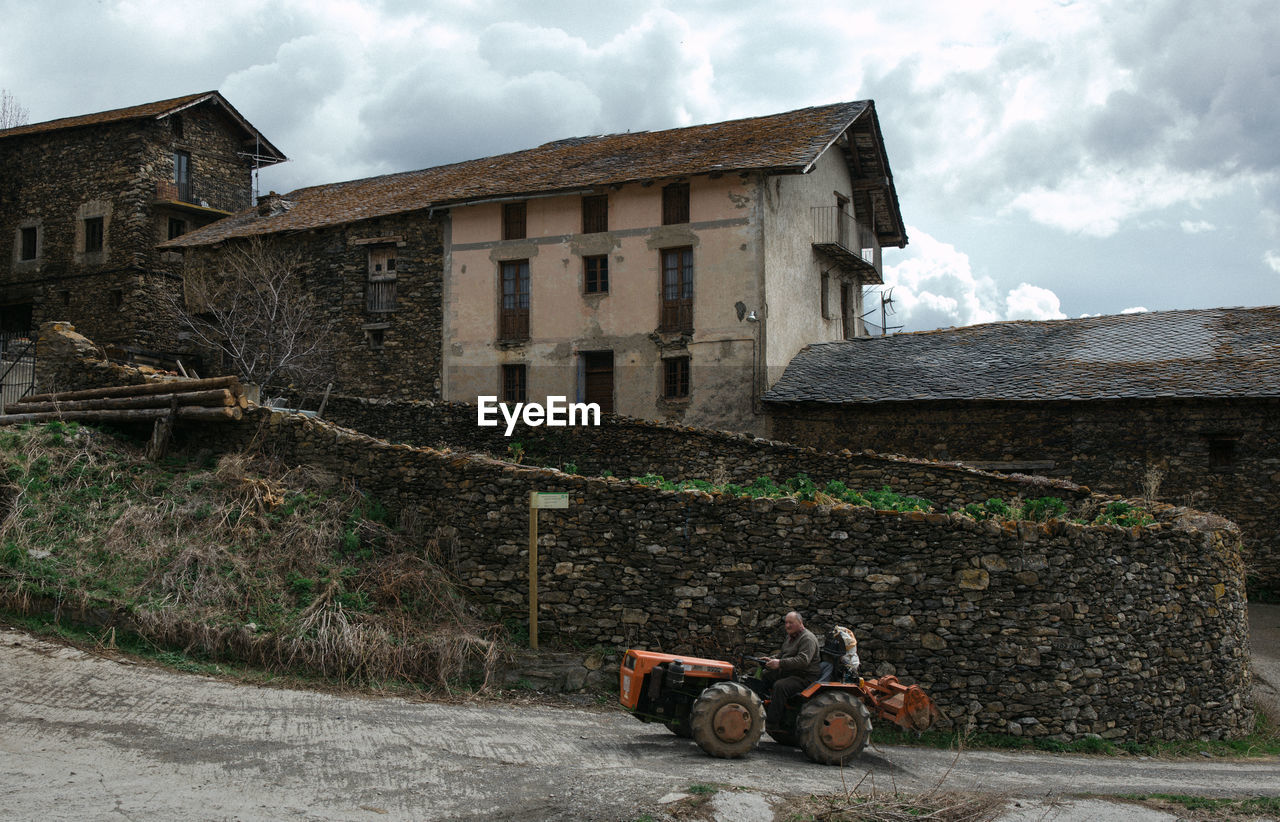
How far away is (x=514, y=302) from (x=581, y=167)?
12.9ft

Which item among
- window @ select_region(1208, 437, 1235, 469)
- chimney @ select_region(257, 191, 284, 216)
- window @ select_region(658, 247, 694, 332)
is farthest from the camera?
chimney @ select_region(257, 191, 284, 216)

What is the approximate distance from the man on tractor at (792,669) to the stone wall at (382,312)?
18.2 metres

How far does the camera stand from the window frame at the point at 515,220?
84.9 feet

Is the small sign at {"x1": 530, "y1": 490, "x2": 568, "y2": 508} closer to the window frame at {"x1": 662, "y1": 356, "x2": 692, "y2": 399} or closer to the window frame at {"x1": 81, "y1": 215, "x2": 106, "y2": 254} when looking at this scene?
the window frame at {"x1": 662, "y1": 356, "x2": 692, "y2": 399}

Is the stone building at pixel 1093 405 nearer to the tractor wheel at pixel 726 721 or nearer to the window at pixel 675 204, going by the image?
the window at pixel 675 204

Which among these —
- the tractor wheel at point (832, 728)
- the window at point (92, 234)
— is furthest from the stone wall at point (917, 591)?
the window at point (92, 234)

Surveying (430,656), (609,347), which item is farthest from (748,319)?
(430,656)

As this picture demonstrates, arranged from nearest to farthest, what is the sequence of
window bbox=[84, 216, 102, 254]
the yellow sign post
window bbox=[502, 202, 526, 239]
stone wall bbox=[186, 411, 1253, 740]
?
stone wall bbox=[186, 411, 1253, 740] → the yellow sign post → window bbox=[502, 202, 526, 239] → window bbox=[84, 216, 102, 254]

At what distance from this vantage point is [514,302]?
26109 mm

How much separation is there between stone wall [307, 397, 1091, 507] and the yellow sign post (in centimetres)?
584

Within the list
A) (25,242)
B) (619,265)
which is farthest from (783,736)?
(25,242)

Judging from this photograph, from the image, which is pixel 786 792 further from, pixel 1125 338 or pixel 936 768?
pixel 1125 338

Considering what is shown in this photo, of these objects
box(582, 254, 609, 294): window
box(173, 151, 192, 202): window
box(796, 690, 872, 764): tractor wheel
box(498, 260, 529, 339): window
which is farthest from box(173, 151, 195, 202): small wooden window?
box(796, 690, 872, 764): tractor wheel

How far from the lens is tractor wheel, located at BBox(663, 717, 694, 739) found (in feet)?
32.2
